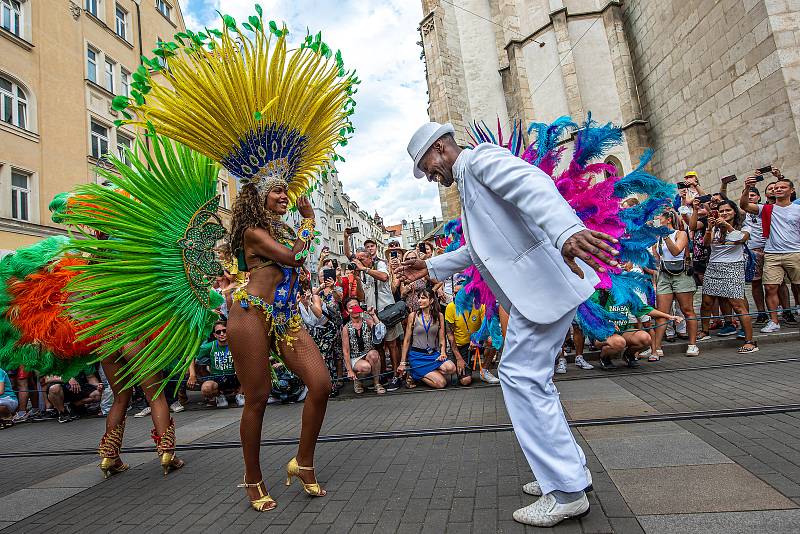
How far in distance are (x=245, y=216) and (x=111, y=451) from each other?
254cm

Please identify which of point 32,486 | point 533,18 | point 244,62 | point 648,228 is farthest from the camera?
point 533,18

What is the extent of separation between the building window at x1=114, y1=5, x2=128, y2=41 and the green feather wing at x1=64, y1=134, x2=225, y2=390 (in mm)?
22609

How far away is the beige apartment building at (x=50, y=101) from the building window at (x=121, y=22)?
58cm

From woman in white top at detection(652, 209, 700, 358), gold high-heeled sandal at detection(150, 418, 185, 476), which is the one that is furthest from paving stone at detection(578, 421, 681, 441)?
woman in white top at detection(652, 209, 700, 358)

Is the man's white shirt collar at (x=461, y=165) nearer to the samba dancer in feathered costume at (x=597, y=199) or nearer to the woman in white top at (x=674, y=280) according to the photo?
the samba dancer in feathered costume at (x=597, y=199)

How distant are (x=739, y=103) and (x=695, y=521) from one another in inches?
514

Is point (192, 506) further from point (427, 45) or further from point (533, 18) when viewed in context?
point (427, 45)

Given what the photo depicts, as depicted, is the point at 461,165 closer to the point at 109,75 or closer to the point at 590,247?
the point at 590,247

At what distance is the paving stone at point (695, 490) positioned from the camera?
7.59ft

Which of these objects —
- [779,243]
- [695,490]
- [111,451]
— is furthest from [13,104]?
[779,243]

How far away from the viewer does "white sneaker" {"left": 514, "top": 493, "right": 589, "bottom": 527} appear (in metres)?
2.32

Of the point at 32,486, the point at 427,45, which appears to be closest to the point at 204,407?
the point at 32,486

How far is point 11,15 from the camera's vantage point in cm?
1589

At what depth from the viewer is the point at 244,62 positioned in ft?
10.9
